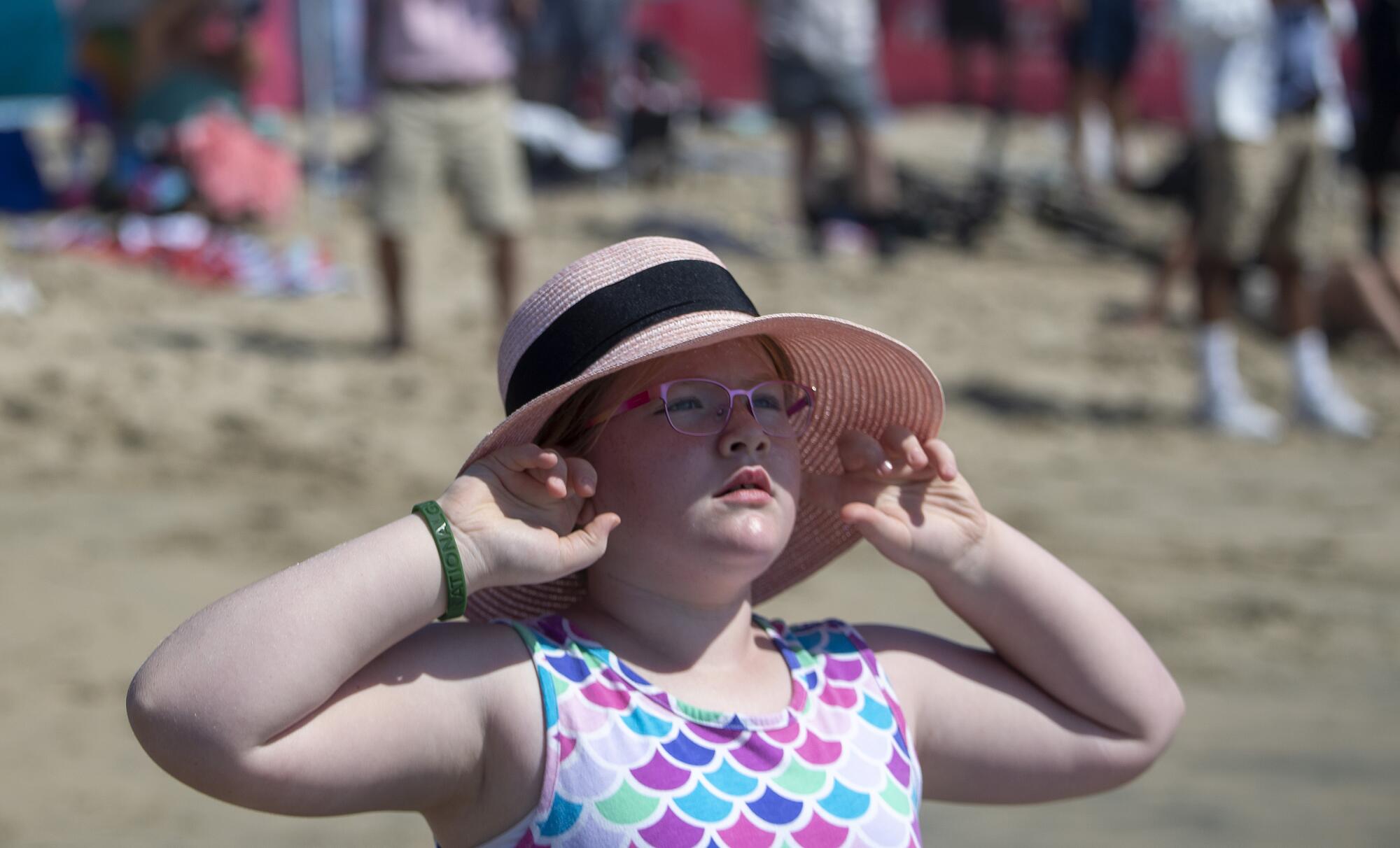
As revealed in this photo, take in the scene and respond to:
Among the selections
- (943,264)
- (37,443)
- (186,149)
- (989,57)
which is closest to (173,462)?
(37,443)

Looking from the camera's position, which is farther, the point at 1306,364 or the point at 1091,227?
the point at 1091,227

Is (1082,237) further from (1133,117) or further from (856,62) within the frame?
(1133,117)

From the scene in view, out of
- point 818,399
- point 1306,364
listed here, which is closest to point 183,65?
point 1306,364

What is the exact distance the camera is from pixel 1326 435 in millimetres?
6562

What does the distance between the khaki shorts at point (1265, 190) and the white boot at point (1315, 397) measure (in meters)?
0.43

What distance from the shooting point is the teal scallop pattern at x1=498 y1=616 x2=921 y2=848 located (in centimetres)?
154

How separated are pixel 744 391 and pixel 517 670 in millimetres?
387

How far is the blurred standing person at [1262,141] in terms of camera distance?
6141mm

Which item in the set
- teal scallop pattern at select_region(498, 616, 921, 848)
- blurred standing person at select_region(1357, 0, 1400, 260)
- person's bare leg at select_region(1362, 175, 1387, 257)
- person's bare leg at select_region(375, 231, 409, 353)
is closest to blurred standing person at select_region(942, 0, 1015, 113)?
blurred standing person at select_region(1357, 0, 1400, 260)

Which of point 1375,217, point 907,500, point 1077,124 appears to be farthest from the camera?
point 1077,124

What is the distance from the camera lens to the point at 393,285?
21.8 ft

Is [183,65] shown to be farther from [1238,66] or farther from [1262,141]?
[1262,141]

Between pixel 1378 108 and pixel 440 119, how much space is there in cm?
558

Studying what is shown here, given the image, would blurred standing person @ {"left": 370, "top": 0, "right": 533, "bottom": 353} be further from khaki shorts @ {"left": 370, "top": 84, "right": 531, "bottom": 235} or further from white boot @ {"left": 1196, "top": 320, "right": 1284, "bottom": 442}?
white boot @ {"left": 1196, "top": 320, "right": 1284, "bottom": 442}
